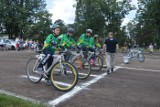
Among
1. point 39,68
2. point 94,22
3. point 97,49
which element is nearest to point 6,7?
point 94,22

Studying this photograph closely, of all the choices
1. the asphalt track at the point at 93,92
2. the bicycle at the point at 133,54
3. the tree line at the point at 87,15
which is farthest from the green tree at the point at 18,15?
the asphalt track at the point at 93,92

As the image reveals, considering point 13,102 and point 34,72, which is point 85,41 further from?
point 13,102

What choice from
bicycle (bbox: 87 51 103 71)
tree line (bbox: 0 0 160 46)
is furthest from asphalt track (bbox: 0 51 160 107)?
tree line (bbox: 0 0 160 46)

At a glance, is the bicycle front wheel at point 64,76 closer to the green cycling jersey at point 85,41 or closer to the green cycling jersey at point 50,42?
the green cycling jersey at point 50,42

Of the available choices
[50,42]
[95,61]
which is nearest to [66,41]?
[95,61]

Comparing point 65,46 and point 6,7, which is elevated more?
point 6,7

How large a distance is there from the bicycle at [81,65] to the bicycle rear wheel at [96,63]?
1.56 m

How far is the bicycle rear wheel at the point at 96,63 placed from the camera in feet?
44.2

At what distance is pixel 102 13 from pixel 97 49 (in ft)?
151

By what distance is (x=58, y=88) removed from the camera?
28.1 ft

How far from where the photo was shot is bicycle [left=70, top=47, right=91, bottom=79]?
36.1 ft

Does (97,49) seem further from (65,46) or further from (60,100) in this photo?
(60,100)

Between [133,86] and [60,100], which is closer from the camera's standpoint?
[60,100]

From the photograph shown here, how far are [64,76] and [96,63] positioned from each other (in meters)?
5.03
